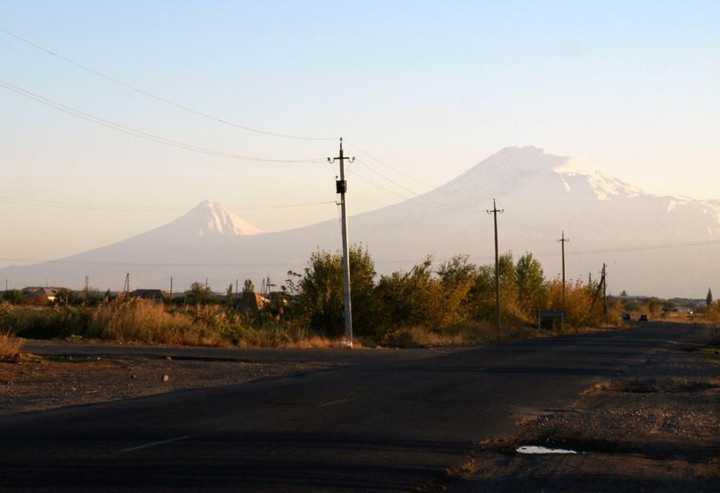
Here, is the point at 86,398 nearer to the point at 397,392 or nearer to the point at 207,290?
the point at 397,392

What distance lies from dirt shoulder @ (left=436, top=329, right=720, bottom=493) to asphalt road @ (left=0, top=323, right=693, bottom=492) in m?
0.53

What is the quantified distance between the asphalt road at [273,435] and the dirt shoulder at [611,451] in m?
0.53

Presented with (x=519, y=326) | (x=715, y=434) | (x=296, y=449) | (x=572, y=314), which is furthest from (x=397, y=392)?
(x=572, y=314)

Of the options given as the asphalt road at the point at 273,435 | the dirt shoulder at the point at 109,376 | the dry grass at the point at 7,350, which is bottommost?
the asphalt road at the point at 273,435

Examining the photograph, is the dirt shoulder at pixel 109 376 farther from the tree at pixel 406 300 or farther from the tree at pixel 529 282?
the tree at pixel 529 282

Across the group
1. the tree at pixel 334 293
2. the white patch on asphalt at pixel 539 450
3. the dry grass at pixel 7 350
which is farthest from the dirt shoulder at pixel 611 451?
the tree at pixel 334 293

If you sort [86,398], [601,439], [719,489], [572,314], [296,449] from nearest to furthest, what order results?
[719,489] < [296,449] < [601,439] < [86,398] < [572,314]

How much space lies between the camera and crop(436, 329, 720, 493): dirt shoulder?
1095 centimetres

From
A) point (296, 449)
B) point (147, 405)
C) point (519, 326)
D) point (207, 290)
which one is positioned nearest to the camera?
point (296, 449)

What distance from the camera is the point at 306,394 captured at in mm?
19781

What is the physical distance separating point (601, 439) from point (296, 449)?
5055 mm

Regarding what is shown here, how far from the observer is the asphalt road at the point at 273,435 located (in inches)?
403

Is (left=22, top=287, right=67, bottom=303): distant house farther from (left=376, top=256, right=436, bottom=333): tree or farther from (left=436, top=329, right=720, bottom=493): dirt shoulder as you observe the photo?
(left=436, top=329, right=720, bottom=493): dirt shoulder

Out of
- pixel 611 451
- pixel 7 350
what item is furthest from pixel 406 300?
pixel 611 451
